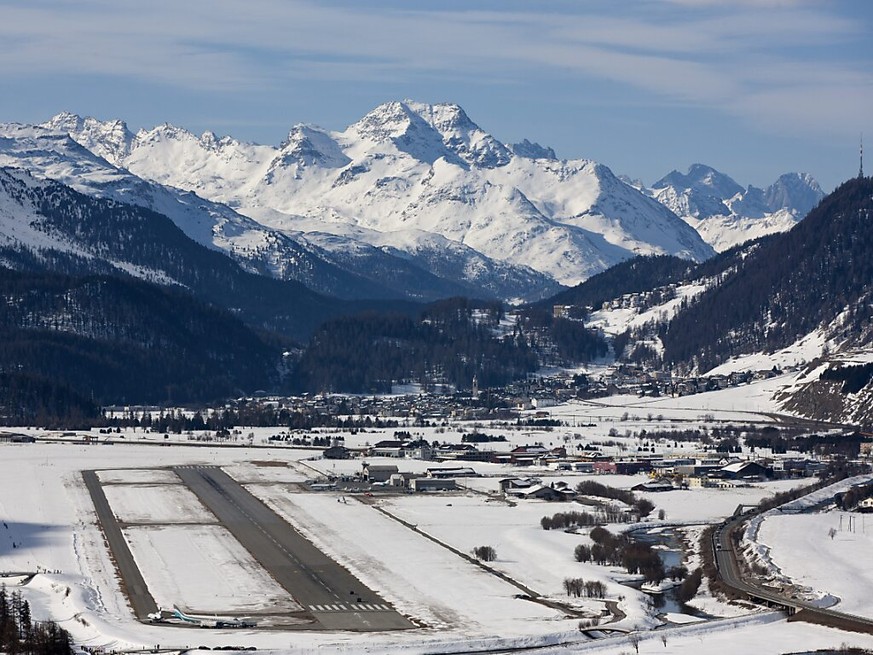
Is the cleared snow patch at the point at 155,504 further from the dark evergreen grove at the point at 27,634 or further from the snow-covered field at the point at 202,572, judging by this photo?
the dark evergreen grove at the point at 27,634

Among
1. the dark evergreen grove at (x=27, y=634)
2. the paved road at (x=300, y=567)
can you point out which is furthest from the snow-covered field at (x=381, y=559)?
the dark evergreen grove at (x=27, y=634)

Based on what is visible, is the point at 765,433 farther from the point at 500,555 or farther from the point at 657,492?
the point at 500,555

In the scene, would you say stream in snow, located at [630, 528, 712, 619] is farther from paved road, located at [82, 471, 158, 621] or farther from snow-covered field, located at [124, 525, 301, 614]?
paved road, located at [82, 471, 158, 621]

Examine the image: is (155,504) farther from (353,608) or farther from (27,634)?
(27,634)

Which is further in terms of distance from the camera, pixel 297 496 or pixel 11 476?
pixel 11 476

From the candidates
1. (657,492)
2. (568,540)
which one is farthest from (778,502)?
(568,540)

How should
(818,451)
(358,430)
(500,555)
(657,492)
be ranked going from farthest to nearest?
(358,430)
(818,451)
(657,492)
(500,555)

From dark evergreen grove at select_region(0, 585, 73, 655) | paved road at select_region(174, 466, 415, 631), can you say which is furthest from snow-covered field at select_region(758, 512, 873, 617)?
dark evergreen grove at select_region(0, 585, 73, 655)
